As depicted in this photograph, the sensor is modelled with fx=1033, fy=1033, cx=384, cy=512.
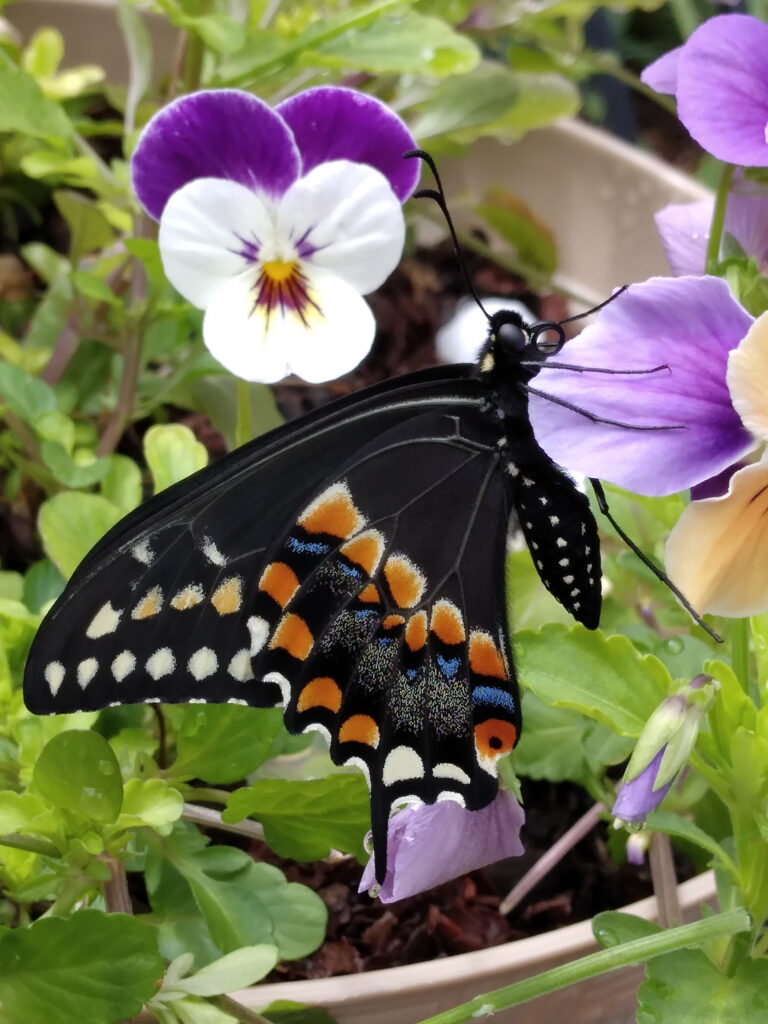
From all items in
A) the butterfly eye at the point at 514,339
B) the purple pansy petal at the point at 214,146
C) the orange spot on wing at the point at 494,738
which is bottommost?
the orange spot on wing at the point at 494,738

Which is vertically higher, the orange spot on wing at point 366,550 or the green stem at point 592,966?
the orange spot on wing at point 366,550

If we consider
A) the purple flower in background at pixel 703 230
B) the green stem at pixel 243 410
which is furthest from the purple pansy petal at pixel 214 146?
the purple flower in background at pixel 703 230

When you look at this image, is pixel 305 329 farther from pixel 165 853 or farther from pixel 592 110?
pixel 592 110

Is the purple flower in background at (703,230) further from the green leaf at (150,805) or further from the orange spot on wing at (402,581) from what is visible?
the green leaf at (150,805)

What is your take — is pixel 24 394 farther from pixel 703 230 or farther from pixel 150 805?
pixel 703 230

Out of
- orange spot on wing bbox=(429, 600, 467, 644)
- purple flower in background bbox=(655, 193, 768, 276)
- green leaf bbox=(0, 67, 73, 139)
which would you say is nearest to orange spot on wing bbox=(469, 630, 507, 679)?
orange spot on wing bbox=(429, 600, 467, 644)

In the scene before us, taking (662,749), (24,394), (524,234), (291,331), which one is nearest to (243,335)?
(291,331)
